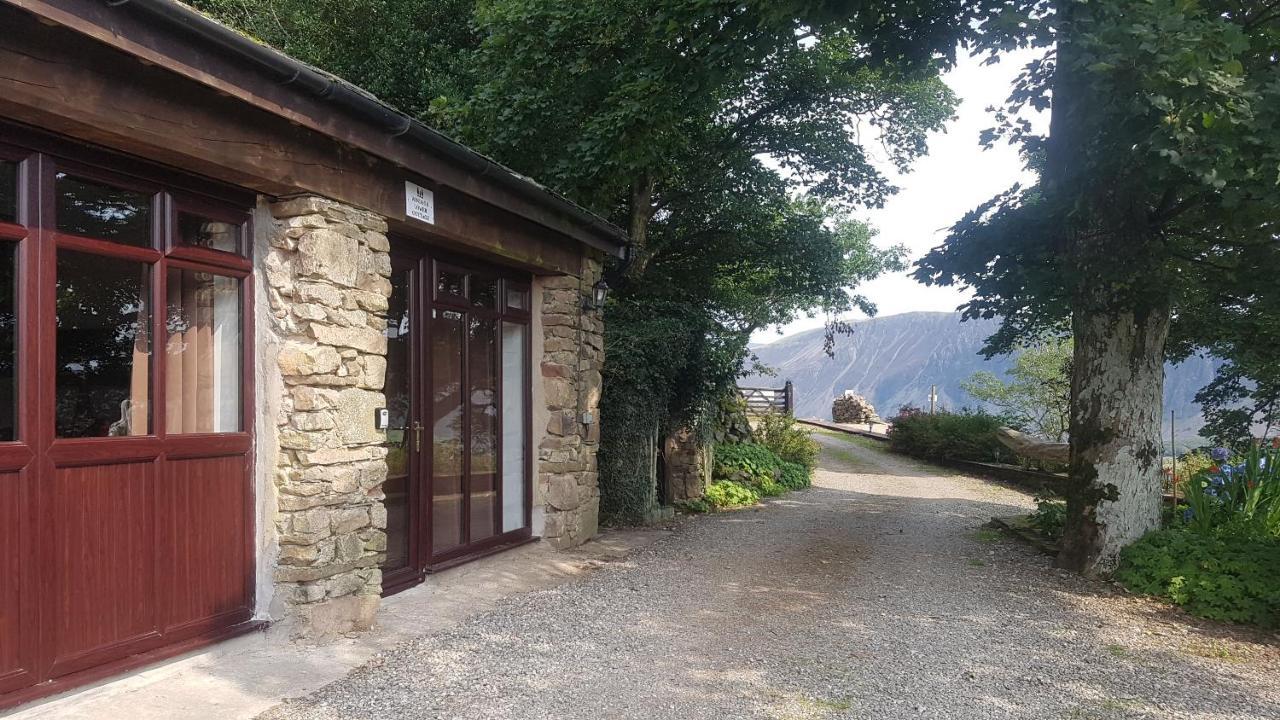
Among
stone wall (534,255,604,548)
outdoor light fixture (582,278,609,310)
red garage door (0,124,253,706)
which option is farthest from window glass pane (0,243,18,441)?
outdoor light fixture (582,278,609,310)

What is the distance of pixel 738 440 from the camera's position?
14805 millimetres

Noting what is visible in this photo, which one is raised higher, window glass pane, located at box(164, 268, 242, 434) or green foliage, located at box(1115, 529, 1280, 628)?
window glass pane, located at box(164, 268, 242, 434)

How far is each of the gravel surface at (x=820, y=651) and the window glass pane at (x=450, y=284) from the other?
8.09 feet

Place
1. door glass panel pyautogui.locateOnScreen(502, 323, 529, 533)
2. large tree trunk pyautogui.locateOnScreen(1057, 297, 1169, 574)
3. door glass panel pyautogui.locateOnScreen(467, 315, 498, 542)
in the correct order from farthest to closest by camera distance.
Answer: door glass panel pyautogui.locateOnScreen(502, 323, 529, 533) → door glass panel pyautogui.locateOnScreen(467, 315, 498, 542) → large tree trunk pyautogui.locateOnScreen(1057, 297, 1169, 574)

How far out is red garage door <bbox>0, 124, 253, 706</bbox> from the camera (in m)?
3.49

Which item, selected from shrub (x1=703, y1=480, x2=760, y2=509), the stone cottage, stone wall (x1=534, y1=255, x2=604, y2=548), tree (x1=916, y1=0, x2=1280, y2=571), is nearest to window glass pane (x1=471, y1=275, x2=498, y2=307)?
the stone cottage

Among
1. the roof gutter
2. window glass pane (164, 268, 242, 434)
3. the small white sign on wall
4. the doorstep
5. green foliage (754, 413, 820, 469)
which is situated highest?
the roof gutter

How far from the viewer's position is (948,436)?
18.7 m

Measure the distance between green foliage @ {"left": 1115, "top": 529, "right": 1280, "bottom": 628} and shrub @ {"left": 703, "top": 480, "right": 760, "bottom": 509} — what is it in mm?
5886

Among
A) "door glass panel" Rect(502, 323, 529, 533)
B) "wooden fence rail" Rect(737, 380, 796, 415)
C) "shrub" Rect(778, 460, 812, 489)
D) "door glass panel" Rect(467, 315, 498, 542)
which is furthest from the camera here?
"wooden fence rail" Rect(737, 380, 796, 415)

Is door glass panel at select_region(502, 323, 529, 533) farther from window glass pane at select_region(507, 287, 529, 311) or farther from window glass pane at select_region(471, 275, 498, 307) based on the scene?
window glass pane at select_region(471, 275, 498, 307)

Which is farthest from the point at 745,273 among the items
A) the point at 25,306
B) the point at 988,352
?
the point at 25,306

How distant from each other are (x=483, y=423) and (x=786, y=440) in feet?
33.4

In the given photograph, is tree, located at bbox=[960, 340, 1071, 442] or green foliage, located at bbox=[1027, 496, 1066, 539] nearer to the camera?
green foliage, located at bbox=[1027, 496, 1066, 539]
